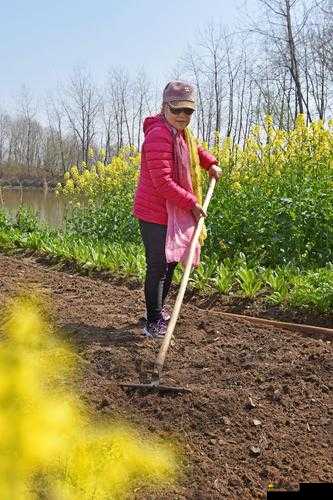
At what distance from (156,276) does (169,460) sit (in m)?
1.64

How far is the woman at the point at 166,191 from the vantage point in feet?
10.7

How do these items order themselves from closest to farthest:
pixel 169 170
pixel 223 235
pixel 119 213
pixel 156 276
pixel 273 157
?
pixel 169 170 → pixel 156 276 → pixel 223 235 → pixel 273 157 → pixel 119 213

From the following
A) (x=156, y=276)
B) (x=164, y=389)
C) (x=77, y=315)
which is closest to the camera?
(x=164, y=389)

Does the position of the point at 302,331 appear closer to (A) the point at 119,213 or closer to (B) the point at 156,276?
(B) the point at 156,276

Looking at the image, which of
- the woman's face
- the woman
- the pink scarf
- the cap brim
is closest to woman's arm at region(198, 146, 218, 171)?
the woman

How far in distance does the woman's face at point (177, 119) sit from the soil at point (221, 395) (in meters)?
1.32

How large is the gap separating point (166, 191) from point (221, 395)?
1.31m

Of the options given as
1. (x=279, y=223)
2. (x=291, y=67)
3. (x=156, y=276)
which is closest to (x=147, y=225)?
(x=156, y=276)

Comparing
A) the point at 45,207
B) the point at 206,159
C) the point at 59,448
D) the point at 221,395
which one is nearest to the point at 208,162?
the point at 206,159

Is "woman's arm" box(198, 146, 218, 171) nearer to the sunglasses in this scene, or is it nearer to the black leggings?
the sunglasses

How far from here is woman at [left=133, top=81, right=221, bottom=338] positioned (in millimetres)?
3271

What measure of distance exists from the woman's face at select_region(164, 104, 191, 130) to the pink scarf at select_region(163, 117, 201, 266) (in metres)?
0.03

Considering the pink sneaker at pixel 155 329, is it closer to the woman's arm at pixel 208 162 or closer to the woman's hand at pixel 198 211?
the woman's hand at pixel 198 211

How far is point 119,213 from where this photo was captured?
7.73 m
